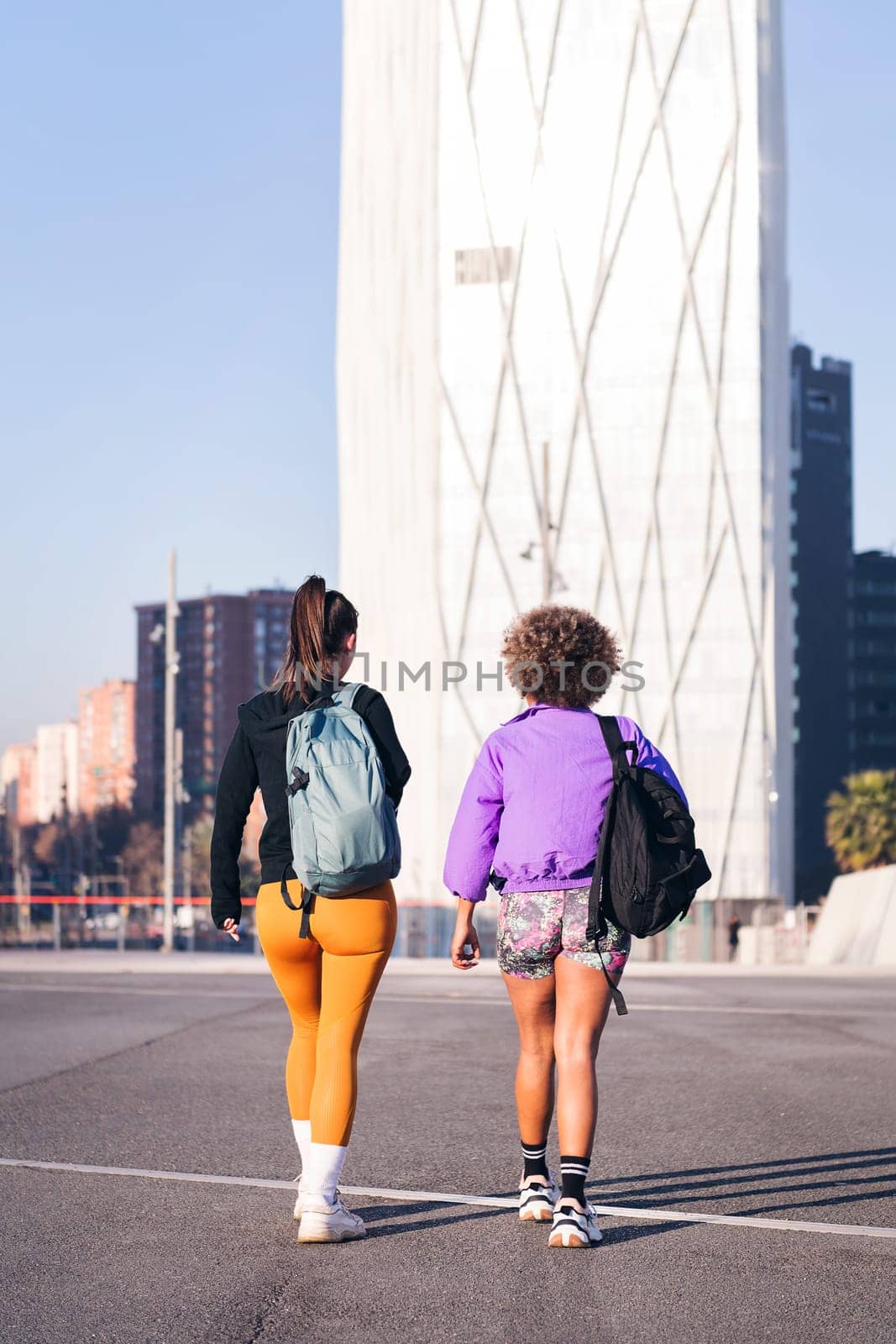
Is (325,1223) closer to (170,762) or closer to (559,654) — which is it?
(559,654)

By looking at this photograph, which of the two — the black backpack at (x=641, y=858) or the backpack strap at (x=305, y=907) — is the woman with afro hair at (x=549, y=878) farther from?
the backpack strap at (x=305, y=907)

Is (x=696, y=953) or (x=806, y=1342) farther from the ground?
(x=806, y=1342)

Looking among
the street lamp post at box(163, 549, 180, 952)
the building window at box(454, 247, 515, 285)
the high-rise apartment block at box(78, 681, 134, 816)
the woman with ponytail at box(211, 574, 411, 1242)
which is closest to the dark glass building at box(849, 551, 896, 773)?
the building window at box(454, 247, 515, 285)

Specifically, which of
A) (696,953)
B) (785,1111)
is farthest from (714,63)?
(785,1111)

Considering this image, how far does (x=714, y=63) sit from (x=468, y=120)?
907 centimetres

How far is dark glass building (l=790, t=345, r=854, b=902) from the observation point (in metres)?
102

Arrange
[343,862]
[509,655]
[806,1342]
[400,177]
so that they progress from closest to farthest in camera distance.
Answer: [806,1342] < [343,862] < [509,655] < [400,177]

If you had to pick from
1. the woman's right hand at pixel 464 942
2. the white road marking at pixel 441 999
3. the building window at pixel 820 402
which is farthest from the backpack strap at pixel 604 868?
the building window at pixel 820 402

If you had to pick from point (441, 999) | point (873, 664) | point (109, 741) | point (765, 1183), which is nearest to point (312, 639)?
point (765, 1183)

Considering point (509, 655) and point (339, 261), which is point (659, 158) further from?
point (509, 655)

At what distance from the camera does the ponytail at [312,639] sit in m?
4.77

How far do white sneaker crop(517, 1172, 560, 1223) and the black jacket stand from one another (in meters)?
1.26

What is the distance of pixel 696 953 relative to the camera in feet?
147

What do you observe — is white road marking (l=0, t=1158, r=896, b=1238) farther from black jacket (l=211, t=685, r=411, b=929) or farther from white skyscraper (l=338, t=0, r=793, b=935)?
white skyscraper (l=338, t=0, r=793, b=935)
